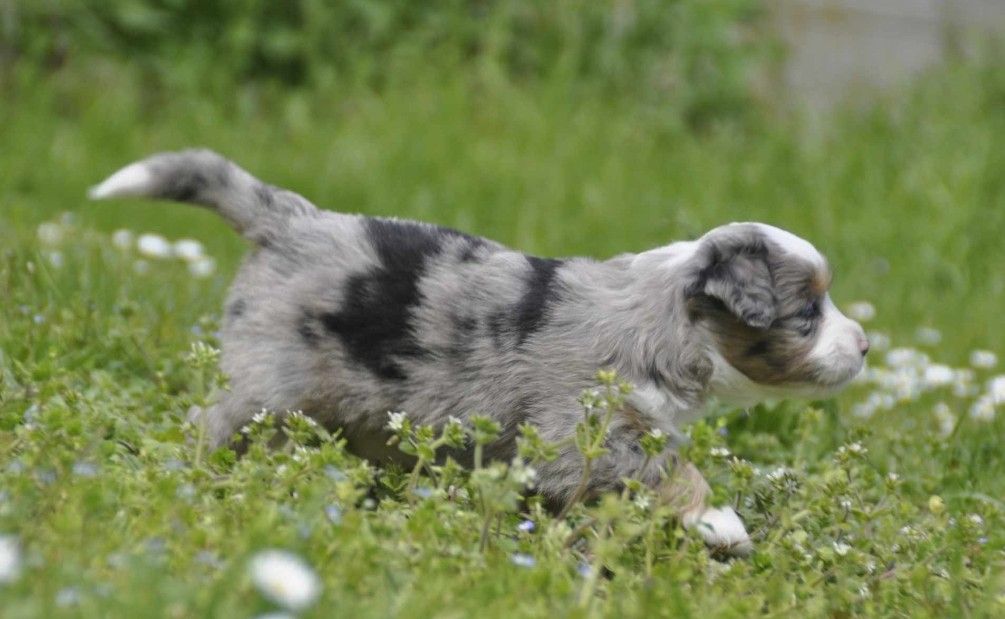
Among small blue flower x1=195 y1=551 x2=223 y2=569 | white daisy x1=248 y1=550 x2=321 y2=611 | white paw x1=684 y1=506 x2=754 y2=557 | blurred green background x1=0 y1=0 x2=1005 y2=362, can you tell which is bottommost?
blurred green background x1=0 y1=0 x2=1005 y2=362

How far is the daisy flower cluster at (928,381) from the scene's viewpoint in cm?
504

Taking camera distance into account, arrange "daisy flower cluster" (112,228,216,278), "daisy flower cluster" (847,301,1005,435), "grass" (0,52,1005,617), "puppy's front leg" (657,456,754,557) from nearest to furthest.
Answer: "grass" (0,52,1005,617), "puppy's front leg" (657,456,754,557), "daisy flower cluster" (847,301,1005,435), "daisy flower cluster" (112,228,216,278)

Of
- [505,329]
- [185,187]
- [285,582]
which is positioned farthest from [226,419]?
[285,582]

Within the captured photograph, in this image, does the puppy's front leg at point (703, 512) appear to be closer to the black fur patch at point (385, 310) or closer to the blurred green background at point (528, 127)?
the black fur patch at point (385, 310)

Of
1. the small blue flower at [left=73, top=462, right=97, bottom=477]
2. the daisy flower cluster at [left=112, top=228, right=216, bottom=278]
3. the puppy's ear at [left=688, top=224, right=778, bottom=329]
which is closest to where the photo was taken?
the small blue flower at [left=73, top=462, right=97, bottom=477]

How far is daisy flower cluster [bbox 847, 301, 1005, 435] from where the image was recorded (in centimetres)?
504

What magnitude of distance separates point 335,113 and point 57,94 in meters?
1.61

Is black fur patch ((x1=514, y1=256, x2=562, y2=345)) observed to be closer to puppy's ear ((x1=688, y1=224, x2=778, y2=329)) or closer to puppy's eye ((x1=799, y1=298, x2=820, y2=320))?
puppy's ear ((x1=688, y1=224, x2=778, y2=329))

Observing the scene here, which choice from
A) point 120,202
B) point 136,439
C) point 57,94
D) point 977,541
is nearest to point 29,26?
point 57,94

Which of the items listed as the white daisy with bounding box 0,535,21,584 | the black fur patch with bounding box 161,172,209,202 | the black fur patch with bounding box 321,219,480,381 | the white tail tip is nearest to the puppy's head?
the black fur patch with bounding box 321,219,480,381

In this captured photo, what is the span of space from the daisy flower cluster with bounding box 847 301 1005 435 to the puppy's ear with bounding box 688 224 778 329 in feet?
5.18

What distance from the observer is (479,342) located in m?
3.54

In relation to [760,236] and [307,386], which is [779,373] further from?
[307,386]

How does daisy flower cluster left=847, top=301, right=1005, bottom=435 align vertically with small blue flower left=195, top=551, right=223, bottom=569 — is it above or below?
below
